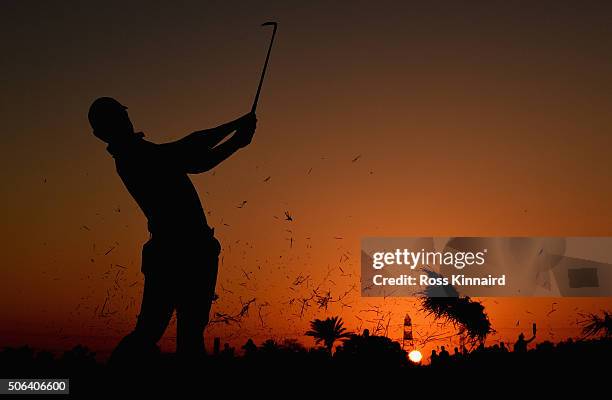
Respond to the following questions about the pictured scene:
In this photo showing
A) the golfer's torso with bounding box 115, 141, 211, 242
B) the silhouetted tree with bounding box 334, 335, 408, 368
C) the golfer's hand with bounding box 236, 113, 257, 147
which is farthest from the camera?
the silhouetted tree with bounding box 334, 335, 408, 368

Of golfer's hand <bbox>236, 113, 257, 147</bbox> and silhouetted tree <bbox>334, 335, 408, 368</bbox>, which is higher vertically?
golfer's hand <bbox>236, 113, 257, 147</bbox>

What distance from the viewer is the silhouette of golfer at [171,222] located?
324 inches

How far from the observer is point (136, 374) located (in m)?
8.34

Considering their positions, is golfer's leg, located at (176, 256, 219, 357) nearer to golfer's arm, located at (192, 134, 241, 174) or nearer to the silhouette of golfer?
the silhouette of golfer

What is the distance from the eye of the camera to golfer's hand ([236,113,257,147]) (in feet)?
27.5

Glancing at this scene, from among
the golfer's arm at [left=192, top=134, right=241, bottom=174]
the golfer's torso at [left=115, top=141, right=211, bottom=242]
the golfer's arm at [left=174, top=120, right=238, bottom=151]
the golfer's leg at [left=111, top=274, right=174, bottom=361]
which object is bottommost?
the golfer's leg at [left=111, top=274, right=174, bottom=361]

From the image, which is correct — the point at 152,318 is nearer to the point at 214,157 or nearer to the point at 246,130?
the point at 214,157

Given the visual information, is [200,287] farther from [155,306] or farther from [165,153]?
[165,153]

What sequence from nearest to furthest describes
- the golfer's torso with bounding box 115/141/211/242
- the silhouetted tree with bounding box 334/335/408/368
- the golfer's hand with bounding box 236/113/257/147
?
the golfer's torso with bounding box 115/141/211/242 < the golfer's hand with bounding box 236/113/257/147 < the silhouetted tree with bounding box 334/335/408/368

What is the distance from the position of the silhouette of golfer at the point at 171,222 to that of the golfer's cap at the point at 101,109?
10mm

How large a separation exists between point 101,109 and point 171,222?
1.34 meters

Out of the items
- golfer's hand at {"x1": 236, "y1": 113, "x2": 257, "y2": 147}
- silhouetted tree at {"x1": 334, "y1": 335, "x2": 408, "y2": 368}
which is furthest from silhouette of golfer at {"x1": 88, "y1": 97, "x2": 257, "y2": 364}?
silhouetted tree at {"x1": 334, "y1": 335, "x2": 408, "y2": 368}

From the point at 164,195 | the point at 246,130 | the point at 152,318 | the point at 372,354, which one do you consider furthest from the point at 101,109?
the point at 372,354

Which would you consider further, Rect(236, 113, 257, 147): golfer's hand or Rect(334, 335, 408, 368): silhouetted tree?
Rect(334, 335, 408, 368): silhouetted tree
